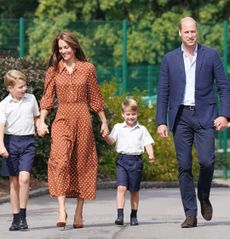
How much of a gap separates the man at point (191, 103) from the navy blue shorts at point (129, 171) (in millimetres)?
789

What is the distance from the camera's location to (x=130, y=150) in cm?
1288

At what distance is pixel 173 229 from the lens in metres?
12.0

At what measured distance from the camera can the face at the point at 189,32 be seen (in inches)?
474

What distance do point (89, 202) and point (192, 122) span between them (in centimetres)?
450

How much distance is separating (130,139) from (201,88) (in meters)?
1.14

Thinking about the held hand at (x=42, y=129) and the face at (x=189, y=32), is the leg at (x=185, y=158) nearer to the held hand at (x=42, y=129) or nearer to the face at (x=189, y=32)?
the face at (x=189, y=32)

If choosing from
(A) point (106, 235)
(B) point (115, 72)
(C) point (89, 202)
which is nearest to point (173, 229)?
(A) point (106, 235)

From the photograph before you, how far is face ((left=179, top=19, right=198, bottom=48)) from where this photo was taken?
1203 centimetres

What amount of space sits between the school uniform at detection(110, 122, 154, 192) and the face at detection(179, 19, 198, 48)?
125 cm

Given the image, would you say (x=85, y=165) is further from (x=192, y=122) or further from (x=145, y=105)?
(x=145, y=105)

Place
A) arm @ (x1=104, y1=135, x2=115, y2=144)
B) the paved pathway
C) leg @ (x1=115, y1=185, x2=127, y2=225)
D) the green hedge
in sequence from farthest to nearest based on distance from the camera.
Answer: the green hedge, leg @ (x1=115, y1=185, x2=127, y2=225), arm @ (x1=104, y1=135, x2=115, y2=144), the paved pathway

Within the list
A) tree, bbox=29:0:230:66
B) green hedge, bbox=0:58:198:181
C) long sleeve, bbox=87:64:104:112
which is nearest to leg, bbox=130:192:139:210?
long sleeve, bbox=87:64:104:112

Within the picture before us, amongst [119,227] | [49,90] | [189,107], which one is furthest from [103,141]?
[189,107]

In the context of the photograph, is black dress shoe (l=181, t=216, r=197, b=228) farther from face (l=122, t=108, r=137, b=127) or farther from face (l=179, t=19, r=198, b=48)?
face (l=179, t=19, r=198, b=48)
